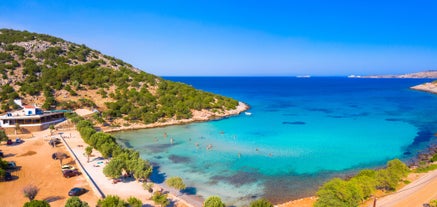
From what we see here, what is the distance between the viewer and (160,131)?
52906mm

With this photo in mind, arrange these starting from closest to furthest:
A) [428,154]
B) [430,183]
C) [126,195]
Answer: [126,195]
[430,183]
[428,154]

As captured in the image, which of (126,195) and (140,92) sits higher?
(140,92)

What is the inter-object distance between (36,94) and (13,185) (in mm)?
47859

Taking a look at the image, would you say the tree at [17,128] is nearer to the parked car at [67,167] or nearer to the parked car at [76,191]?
the parked car at [67,167]

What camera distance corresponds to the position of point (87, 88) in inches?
2857

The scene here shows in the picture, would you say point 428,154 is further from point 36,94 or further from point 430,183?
point 36,94

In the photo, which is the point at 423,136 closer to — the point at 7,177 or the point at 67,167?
the point at 67,167

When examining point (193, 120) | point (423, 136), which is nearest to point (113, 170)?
point (193, 120)

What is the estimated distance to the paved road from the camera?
21.2 m

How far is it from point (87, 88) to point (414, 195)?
7327cm

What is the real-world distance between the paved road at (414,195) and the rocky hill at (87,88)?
46783mm

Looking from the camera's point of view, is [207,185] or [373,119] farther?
[373,119]

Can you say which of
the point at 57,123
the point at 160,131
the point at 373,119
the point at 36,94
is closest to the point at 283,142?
the point at 160,131

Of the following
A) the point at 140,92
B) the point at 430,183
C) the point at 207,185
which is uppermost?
the point at 140,92
